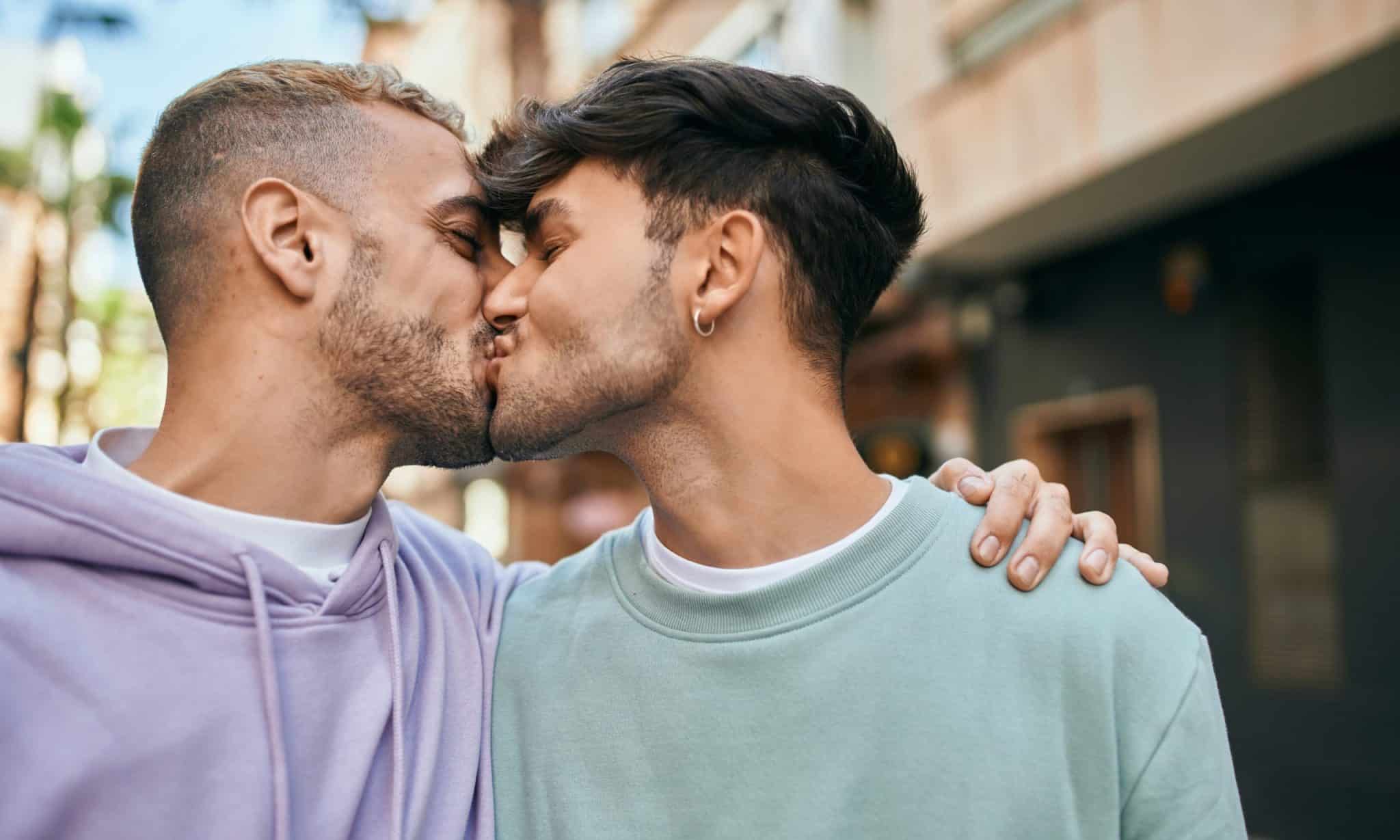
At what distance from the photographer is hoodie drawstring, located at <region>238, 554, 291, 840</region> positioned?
6.19 ft

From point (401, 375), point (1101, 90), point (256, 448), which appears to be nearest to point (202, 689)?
point (256, 448)

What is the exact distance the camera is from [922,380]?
12047 millimetres

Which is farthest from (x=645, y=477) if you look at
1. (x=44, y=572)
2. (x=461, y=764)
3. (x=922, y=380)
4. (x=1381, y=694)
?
(x=922, y=380)

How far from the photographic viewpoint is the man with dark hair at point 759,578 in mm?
1959

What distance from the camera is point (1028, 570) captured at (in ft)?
6.75

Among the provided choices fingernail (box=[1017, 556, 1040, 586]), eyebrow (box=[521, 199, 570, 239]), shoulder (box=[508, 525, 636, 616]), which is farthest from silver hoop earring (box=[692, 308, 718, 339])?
fingernail (box=[1017, 556, 1040, 586])

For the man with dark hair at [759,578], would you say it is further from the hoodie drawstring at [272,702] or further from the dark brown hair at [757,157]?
the hoodie drawstring at [272,702]

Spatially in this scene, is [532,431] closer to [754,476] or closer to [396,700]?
[754,476]

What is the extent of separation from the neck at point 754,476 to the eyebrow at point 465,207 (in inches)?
26.5

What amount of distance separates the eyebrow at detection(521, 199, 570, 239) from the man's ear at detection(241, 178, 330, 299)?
42 cm

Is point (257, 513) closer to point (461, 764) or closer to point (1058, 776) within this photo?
point (461, 764)

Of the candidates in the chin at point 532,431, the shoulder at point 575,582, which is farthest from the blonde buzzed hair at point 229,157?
the shoulder at point 575,582

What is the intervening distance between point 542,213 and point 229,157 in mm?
657

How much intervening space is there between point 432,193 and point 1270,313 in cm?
741
